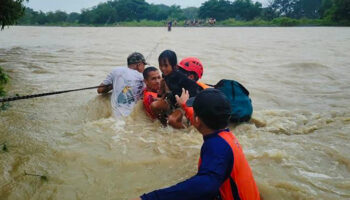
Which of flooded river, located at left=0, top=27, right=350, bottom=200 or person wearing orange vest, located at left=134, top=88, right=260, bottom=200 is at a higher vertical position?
person wearing orange vest, located at left=134, top=88, right=260, bottom=200

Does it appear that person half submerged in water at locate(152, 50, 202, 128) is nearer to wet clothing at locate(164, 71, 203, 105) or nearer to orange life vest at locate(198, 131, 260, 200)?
wet clothing at locate(164, 71, 203, 105)

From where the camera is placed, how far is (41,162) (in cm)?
310

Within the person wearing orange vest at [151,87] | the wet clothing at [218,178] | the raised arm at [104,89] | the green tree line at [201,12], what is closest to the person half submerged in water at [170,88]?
the person wearing orange vest at [151,87]

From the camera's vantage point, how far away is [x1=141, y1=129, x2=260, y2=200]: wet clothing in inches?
63.2

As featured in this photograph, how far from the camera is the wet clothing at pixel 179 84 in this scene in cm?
372

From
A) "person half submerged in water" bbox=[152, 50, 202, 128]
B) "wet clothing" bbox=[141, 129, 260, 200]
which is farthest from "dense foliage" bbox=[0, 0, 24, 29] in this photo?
"wet clothing" bbox=[141, 129, 260, 200]

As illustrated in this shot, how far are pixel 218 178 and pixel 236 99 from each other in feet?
8.67

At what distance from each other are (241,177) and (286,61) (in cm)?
977

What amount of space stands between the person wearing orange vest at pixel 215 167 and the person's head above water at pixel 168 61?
1.92 metres

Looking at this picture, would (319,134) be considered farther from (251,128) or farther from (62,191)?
(62,191)

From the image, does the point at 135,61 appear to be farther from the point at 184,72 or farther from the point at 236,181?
the point at 236,181

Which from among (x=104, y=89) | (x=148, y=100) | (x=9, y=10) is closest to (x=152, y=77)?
(x=148, y=100)

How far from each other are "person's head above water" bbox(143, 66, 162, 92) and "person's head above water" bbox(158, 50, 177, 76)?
1.76 feet

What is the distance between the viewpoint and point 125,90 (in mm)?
4523
